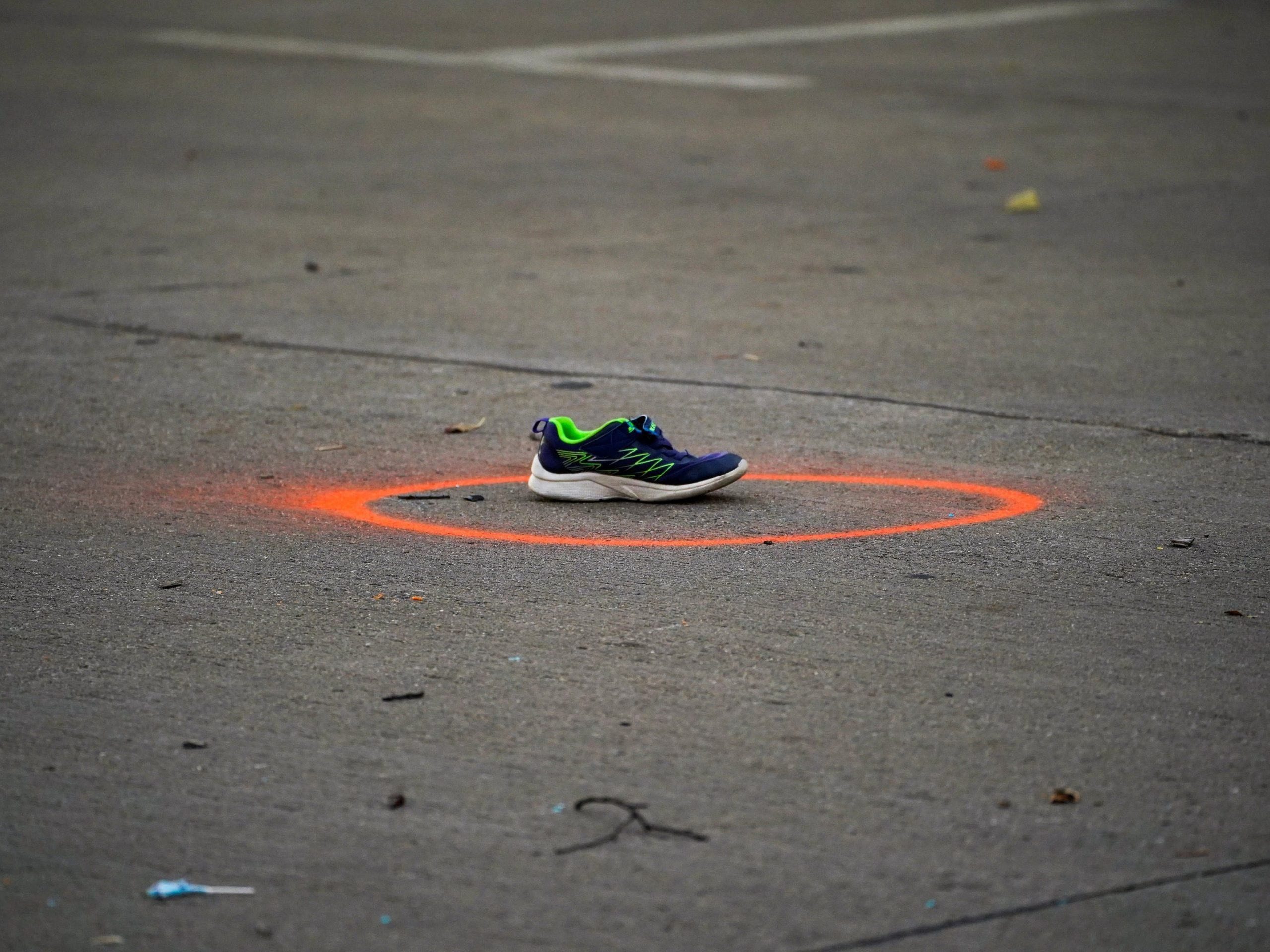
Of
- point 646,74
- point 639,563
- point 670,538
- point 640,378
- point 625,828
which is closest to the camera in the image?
point 625,828

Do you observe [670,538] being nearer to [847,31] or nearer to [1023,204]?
[1023,204]

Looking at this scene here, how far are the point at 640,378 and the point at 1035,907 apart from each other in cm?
438

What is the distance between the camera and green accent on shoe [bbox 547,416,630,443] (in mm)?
5648

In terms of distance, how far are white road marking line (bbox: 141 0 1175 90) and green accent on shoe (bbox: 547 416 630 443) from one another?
12036mm

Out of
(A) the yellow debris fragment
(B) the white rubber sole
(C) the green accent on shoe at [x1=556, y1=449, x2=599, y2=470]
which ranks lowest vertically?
(B) the white rubber sole

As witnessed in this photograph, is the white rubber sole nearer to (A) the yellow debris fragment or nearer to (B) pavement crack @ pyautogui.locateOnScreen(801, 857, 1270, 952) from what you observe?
(B) pavement crack @ pyautogui.locateOnScreen(801, 857, 1270, 952)

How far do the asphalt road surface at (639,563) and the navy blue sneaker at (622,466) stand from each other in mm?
78

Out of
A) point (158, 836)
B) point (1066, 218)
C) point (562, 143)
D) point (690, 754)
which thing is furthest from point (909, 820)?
point (562, 143)

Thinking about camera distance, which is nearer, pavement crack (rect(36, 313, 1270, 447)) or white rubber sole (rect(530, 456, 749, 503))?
white rubber sole (rect(530, 456, 749, 503))

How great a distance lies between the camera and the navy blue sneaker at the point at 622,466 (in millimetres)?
5598

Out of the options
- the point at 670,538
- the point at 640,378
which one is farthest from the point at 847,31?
the point at 670,538

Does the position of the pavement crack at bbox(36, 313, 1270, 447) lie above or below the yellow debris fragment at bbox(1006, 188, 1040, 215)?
below

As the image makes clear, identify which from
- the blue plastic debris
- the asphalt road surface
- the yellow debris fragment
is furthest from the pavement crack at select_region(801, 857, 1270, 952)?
the yellow debris fragment

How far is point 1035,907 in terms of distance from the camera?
3.15m
